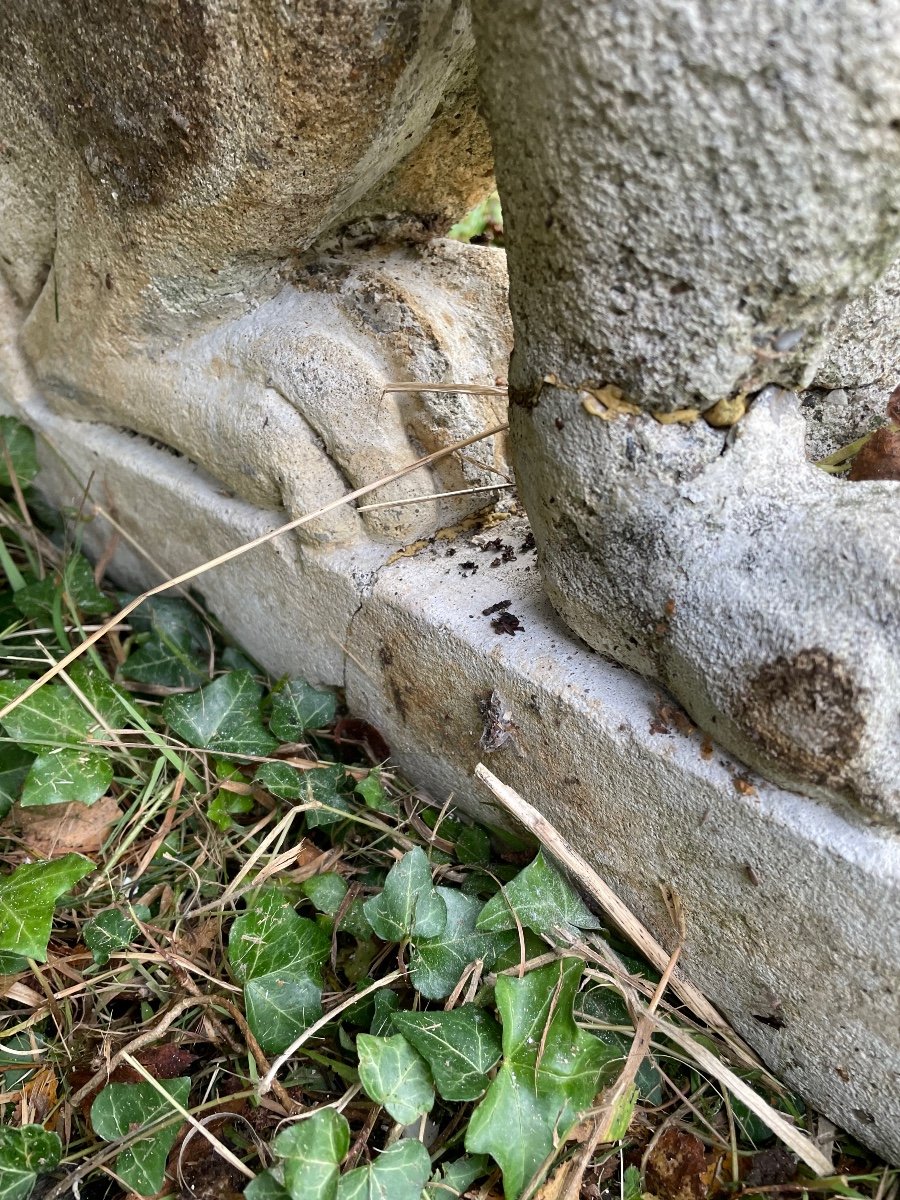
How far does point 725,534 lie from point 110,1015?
2.73ft

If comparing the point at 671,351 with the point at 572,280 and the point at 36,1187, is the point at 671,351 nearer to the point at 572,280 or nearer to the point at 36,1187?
the point at 572,280

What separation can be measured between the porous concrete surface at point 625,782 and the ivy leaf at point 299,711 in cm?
3

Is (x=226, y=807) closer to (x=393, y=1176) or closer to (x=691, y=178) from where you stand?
(x=393, y=1176)

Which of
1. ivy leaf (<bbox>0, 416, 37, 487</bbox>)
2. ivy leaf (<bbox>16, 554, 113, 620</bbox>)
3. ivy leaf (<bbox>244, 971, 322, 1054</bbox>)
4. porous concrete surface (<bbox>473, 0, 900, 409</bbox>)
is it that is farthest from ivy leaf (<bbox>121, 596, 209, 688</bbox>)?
porous concrete surface (<bbox>473, 0, 900, 409</bbox>)

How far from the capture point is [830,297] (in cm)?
67

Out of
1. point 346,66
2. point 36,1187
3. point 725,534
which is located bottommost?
point 36,1187

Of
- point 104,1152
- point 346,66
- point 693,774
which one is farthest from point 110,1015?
point 346,66

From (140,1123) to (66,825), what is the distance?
397 millimetres

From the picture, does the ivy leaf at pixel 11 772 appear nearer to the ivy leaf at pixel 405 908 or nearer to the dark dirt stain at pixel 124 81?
the ivy leaf at pixel 405 908

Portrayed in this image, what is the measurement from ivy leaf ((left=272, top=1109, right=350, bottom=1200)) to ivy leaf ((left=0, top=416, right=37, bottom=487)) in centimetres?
114

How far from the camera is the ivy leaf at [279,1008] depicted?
2.92 feet

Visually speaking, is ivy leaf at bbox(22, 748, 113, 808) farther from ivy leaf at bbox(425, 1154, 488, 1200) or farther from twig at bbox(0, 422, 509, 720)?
ivy leaf at bbox(425, 1154, 488, 1200)

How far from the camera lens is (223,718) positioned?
1.17m

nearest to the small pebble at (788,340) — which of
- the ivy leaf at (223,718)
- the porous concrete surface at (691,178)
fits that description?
the porous concrete surface at (691,178)
